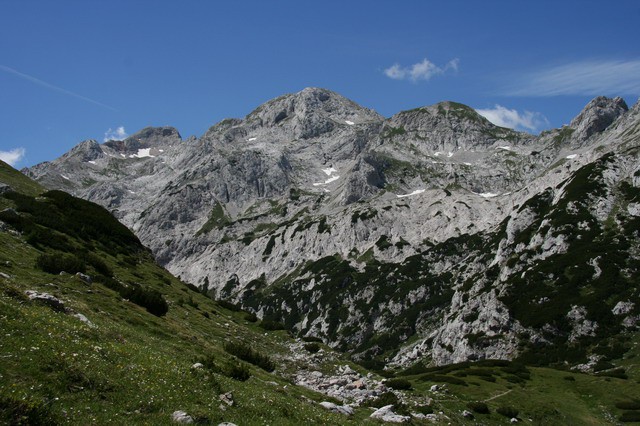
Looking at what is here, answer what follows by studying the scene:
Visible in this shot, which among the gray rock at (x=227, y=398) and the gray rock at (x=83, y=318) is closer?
the gray rock at (x=227, y=398)

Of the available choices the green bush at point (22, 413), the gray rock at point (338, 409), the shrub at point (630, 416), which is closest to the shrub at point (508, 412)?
the shrub at point (630, 416)

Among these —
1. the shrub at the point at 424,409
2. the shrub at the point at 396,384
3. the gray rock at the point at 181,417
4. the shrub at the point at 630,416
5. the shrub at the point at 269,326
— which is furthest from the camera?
the shrub at the point at 269,326

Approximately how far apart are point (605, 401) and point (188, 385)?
4351 cm

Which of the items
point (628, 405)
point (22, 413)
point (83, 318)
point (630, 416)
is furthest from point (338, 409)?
point (628, 405)

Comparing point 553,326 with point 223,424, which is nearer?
point 223,424

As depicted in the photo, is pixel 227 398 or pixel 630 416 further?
pixel 630 416

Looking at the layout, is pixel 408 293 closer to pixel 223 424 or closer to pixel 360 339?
pixel 360 339

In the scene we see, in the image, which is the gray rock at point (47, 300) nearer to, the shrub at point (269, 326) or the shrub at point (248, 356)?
the shrub at point (248, 356)

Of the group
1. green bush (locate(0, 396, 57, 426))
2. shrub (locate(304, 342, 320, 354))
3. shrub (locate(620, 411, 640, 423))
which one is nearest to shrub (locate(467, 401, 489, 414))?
shrub (locate(304, 342, 320, 354))

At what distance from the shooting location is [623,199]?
142 meters

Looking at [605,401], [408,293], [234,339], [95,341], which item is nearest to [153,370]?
[95,341]

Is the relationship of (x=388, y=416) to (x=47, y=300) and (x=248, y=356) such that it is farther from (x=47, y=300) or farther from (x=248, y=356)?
(x=47, y=300)

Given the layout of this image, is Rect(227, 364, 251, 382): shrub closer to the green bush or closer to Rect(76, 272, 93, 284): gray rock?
the green bush

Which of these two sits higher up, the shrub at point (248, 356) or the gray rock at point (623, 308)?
→ the gray rock at point (623, 308)
